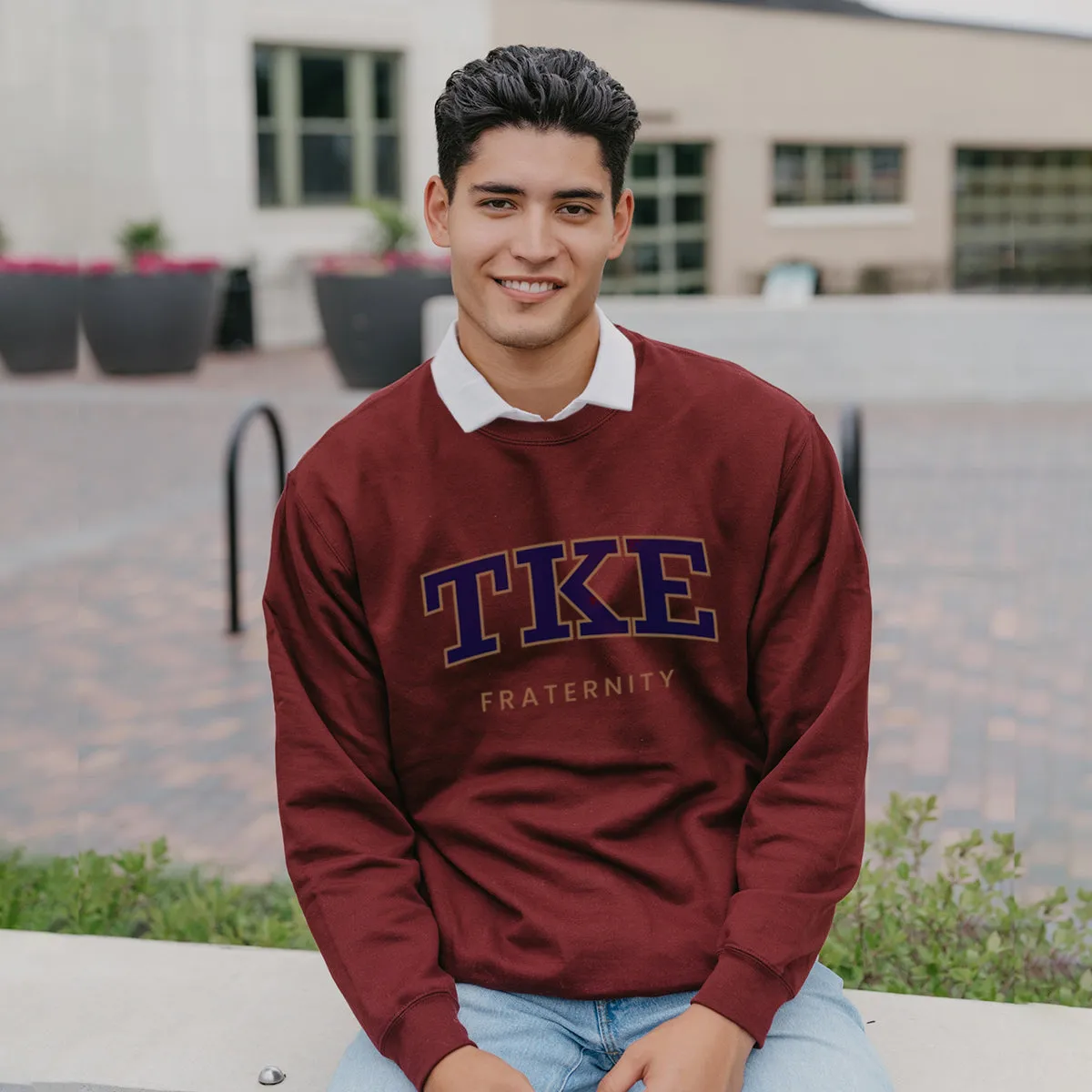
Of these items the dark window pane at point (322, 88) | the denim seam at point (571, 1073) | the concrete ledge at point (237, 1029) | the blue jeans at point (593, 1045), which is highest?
the dark window pane at point (322, 88)

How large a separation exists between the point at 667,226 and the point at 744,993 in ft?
75.4

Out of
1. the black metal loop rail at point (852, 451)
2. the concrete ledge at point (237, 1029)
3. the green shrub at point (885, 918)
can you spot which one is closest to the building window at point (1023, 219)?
the black metal loop rail at point (852, 451)

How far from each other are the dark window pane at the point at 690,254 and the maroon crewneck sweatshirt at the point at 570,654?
22.6 metres

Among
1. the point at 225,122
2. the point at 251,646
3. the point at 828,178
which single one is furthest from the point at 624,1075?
the point at 828,178

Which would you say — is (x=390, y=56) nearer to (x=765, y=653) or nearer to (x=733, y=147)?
(x=733, y=147)

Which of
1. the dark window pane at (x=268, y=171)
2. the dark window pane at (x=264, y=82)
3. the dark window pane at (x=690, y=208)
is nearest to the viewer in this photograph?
the dark window pane at (x=264, y=82)

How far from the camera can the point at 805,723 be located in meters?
2.03

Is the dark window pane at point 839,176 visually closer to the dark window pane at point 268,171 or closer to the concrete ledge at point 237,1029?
the dark window pane at point 268,171

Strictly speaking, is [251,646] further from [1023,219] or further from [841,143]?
[1023,219]

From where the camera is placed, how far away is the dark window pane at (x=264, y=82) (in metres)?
A: 19.0

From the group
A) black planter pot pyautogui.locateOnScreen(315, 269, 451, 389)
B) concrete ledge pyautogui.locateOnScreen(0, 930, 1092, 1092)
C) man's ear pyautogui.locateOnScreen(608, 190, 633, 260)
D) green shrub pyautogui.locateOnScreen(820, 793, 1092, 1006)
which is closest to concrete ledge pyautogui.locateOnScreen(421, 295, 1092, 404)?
black planter pot pyautogui.locateOnScreen(315, 269, 451, 389)

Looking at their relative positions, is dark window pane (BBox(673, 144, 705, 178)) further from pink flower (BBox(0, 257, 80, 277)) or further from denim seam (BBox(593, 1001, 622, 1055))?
denim seam (BBox(593, 1001, 622, 1055))

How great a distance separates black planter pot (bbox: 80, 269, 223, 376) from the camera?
1547 cm

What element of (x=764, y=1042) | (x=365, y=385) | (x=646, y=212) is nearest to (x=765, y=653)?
(x=764, y=1042)
